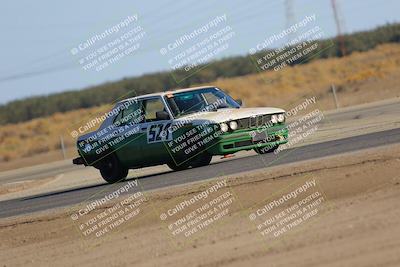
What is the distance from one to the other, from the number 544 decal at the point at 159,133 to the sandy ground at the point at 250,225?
271cm

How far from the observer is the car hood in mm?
18469

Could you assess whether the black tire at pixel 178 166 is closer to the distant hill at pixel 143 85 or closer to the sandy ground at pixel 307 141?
the sandy ground at pixel 307 141

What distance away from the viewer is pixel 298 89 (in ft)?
197

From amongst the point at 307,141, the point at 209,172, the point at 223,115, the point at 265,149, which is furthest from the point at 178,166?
the point at 307,141

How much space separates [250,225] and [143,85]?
82.1 m

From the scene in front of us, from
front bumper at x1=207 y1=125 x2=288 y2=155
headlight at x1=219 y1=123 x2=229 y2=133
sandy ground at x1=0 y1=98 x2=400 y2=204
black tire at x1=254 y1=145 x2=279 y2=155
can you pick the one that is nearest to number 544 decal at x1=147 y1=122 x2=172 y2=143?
front bumper at x1=207 y1=125 x2=288 y2=155

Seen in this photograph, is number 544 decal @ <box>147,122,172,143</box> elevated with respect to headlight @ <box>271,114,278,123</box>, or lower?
elevated

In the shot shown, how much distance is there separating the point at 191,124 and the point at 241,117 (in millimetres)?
848

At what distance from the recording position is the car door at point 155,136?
19.0 metres

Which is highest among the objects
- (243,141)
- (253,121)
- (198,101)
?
(198,101)

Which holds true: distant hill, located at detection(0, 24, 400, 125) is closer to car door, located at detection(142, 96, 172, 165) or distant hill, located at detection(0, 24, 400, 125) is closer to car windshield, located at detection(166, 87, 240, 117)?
car windshield, located at detection(166, 87, 240, 117)

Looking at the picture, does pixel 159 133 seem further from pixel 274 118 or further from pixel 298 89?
pixel 298 89

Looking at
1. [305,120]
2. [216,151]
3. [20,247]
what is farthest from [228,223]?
[305,120]

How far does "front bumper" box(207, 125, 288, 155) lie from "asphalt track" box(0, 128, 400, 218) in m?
0.26
